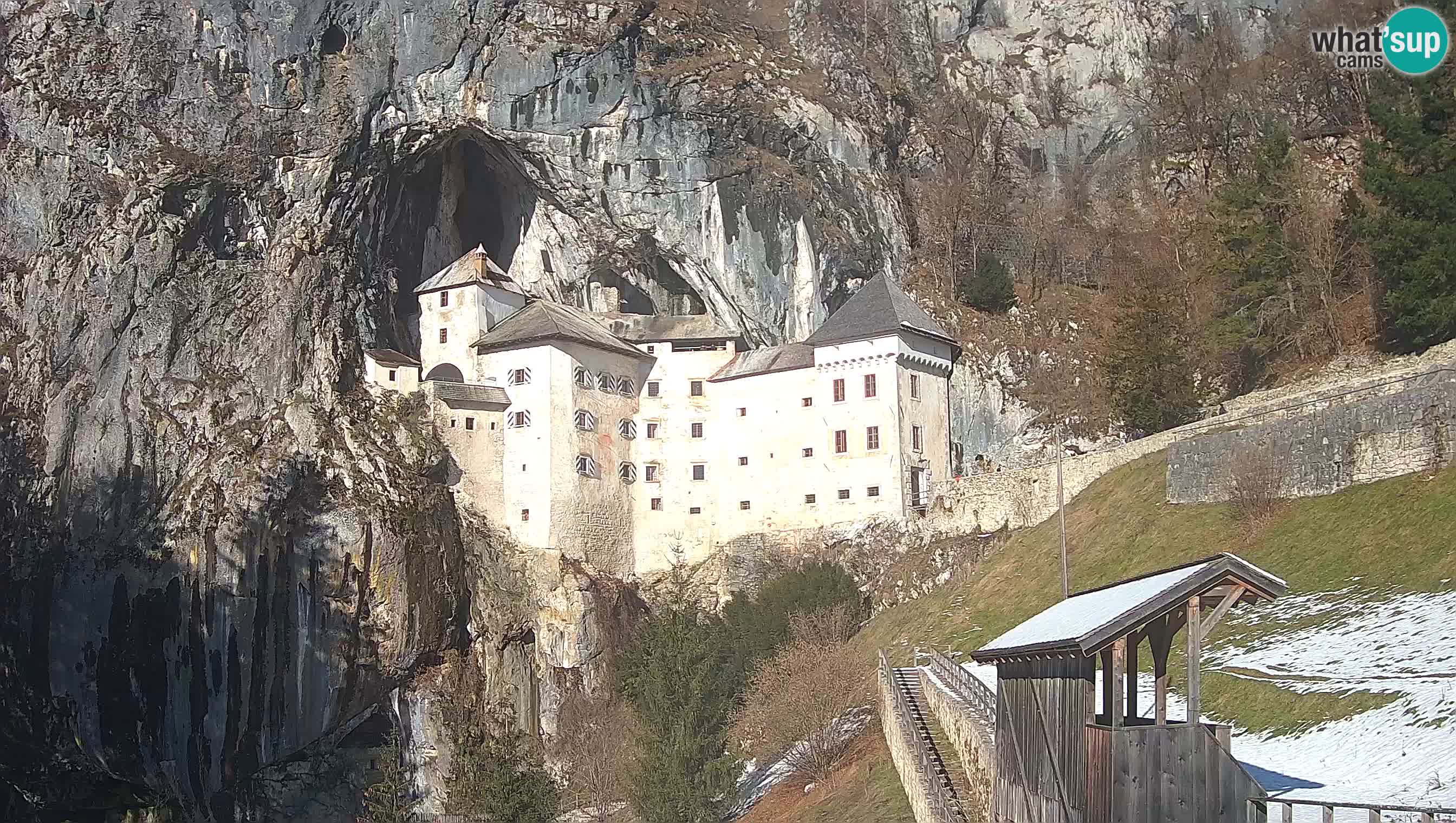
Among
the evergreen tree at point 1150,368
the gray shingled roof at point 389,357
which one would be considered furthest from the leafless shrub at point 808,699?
the gray shingled roof at point 389,357

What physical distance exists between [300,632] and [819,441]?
1774 centimetres

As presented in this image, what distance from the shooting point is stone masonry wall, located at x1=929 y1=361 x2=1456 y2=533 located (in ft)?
119

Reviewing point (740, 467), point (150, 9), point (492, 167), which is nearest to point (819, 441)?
point (740, 467)

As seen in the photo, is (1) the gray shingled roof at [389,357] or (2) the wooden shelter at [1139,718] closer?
(2) the wooden shelter at [1139,718]

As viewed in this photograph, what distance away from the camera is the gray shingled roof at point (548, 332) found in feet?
Answer: 171

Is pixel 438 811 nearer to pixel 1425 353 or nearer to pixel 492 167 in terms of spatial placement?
pixel 492 167

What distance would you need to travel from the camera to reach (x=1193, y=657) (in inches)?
600

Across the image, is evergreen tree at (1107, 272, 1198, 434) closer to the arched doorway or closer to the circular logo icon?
the circular logo icon

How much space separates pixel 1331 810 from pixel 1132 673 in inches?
95.0

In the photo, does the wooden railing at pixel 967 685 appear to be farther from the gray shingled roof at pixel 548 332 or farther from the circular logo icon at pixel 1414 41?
→ the gray shingled roof at pixel 548 332

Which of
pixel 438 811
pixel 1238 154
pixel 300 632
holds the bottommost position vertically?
pixel 438 811

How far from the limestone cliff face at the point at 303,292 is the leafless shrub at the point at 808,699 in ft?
34.0

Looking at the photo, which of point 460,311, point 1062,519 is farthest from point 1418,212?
point 460,311

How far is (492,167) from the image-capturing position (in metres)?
57.3
